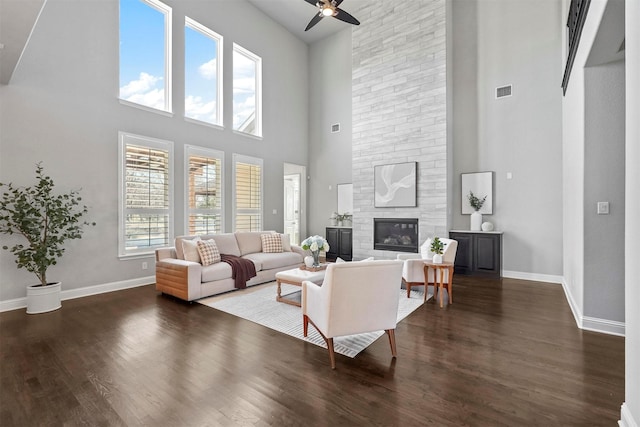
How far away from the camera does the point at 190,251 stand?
4707 millimetres

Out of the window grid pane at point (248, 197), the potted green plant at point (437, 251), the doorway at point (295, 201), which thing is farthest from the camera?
the doorway at point (295, 201)

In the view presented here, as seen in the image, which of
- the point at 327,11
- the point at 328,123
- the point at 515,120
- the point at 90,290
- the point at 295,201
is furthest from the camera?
the point at 295,201

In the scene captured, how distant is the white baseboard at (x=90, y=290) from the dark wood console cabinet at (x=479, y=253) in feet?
19.0

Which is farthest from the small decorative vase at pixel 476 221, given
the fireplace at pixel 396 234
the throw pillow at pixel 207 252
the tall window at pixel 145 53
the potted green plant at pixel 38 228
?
the potted green plant at pixel 38 228

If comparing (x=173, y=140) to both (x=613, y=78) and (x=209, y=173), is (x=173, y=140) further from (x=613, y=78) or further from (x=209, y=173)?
(x=613, y=78)

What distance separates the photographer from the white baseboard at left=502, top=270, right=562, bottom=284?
5.41 metres

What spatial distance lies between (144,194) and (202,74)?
288 cm

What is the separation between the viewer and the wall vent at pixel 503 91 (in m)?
5.88

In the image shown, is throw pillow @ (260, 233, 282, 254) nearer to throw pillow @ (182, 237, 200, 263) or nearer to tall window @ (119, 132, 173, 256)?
throw pillow @ (182, 237, 200, 263)

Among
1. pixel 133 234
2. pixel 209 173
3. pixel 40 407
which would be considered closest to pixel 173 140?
pixel 209 173

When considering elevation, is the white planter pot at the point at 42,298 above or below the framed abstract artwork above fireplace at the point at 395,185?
below

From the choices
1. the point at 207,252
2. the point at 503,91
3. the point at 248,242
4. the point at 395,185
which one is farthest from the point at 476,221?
the point at 207,252

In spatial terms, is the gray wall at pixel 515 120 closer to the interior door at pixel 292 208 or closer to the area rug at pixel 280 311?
the area rug at pixel 280 311

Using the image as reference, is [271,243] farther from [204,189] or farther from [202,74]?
[202,74]
